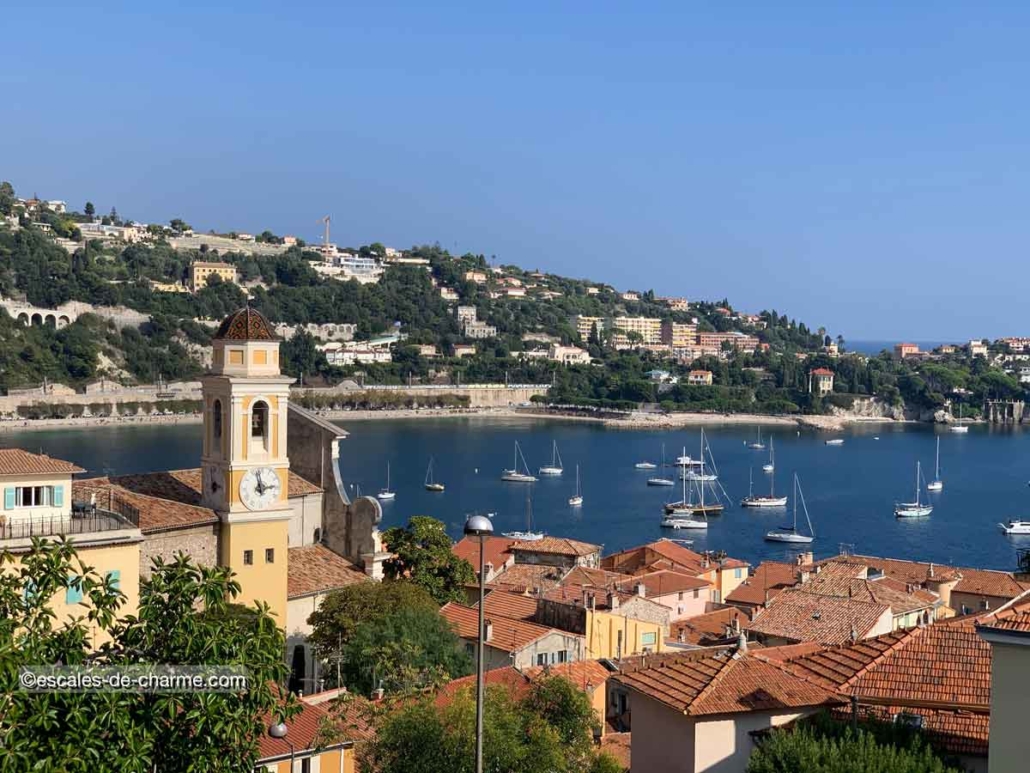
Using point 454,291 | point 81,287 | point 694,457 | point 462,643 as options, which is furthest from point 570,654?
point 454,291

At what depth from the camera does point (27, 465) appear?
1063cm

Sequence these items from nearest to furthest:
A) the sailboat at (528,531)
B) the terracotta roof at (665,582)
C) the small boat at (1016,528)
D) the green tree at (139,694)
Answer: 1. the green tree at (139,694)
2. the terracotta roof at (665,582)
3. the sailboat at (528,531)
4. the small boat at (1016,528)

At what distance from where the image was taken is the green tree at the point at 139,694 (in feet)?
16.2

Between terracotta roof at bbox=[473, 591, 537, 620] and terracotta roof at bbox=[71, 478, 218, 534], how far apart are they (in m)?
3.83

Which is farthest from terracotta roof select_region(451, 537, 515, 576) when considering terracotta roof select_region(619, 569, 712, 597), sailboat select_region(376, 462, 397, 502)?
sailboat select_region(376, 462, 397, 502)

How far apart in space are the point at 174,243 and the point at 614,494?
81.2 m

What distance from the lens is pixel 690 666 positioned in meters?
7.85

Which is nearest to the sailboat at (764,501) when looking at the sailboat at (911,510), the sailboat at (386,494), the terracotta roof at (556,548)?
the sailboat at (911,510)

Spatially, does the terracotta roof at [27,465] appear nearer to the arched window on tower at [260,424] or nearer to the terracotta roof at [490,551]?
the arched window on tower at [260,424]

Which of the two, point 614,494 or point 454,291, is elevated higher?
point 454,291

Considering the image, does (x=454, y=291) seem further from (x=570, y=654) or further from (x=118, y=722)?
(x=118, y=722)

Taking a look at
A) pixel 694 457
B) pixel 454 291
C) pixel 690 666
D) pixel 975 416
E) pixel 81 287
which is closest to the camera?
pixel 690 666

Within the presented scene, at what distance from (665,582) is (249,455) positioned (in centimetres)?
994

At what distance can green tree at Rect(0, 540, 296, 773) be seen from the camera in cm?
493
